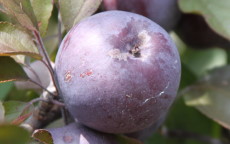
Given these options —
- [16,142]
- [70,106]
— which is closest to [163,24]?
[70,106]

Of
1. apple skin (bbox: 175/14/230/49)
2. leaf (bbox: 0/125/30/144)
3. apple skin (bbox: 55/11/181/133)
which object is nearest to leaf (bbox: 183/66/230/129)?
apple skin (bbox: 175/14/230/49)

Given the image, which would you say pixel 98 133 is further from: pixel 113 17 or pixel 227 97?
pixel 227 97

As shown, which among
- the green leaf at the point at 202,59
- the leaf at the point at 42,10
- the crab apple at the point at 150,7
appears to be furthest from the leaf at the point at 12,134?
the green leaf at the point at 202,59

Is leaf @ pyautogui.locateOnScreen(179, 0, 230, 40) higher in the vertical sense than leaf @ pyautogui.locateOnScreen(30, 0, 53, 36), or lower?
lower

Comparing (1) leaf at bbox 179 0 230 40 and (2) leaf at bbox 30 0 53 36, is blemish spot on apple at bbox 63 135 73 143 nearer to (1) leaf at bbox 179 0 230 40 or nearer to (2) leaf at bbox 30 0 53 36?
(2) leaf at bbox 30 0 53 36

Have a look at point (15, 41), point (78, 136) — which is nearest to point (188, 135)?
point (78, 136)

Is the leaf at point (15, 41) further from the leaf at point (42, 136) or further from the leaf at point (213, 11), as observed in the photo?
the leaf at point (213, 11)
